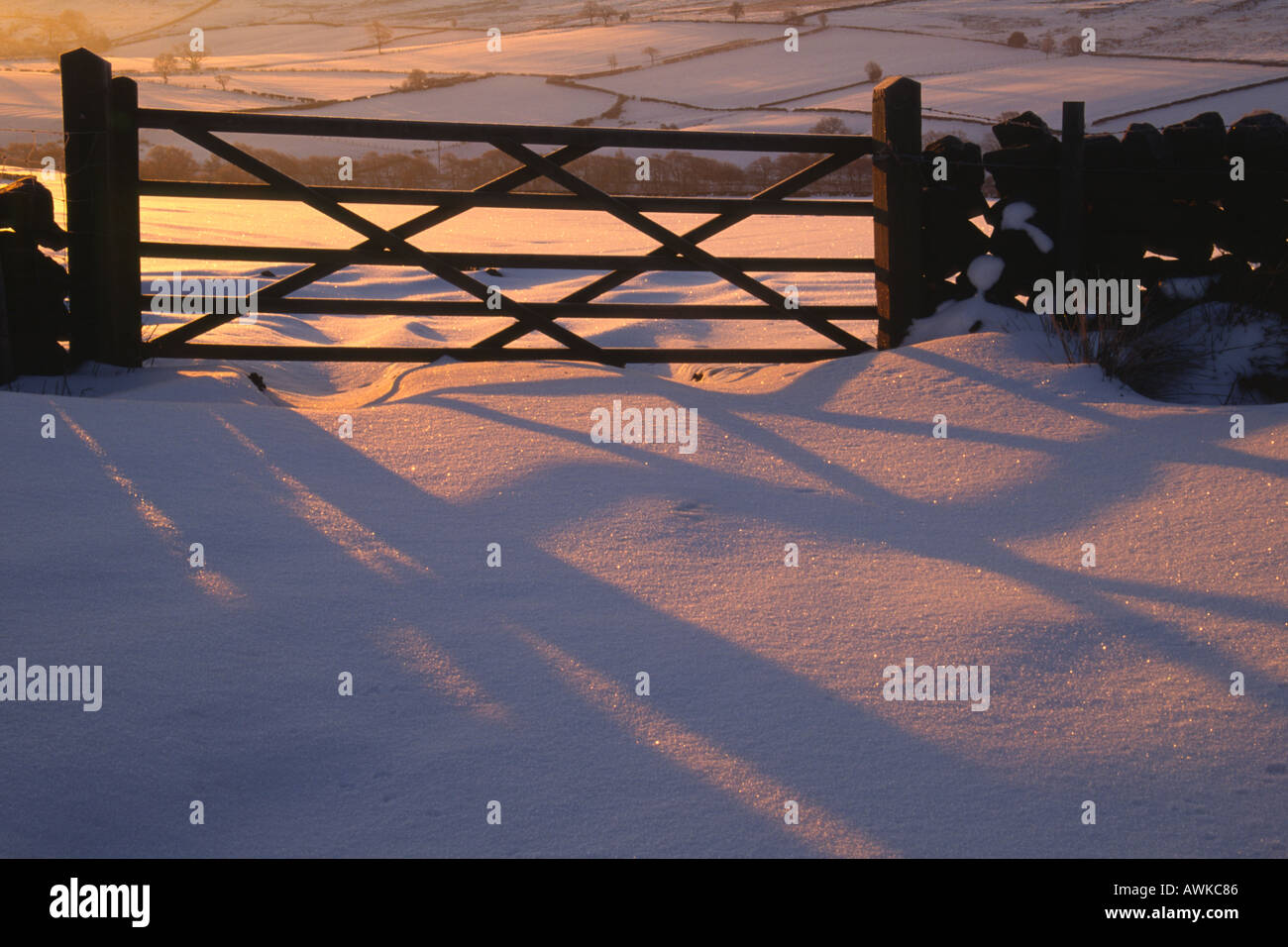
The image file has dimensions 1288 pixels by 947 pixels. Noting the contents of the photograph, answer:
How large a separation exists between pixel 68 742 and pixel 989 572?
2669 mm

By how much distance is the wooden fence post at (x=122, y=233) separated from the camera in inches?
231

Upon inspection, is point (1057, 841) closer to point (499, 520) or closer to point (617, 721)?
point (617, 721)

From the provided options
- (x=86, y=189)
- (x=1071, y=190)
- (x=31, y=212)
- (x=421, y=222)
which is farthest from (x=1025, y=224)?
(x=31, y=212)

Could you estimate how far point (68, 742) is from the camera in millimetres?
2305

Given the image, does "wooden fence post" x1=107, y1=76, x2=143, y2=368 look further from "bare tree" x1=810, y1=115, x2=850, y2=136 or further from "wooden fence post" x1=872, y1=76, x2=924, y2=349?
"bare tree" x1=810, y1=115, x2=850, y2=136

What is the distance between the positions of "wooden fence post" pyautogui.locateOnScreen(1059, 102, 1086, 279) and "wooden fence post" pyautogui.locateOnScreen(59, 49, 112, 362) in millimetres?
5559

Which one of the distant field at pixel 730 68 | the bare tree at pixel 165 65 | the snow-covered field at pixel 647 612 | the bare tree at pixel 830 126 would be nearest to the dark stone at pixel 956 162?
the snow-covered field at pixel 647 612

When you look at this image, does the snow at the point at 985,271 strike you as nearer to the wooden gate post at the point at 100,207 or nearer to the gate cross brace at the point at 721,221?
the gate cross brace at the point at 721,221

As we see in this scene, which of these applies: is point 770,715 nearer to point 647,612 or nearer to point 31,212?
point 647,612

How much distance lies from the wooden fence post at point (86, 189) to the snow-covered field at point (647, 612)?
1.32 ft

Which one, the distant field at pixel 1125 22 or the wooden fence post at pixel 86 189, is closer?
the wooden fence post at pixel 86 189

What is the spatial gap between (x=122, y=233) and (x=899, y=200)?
457cm

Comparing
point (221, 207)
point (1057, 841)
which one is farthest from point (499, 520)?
point (221, 207)

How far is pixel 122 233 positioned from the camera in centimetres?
595
